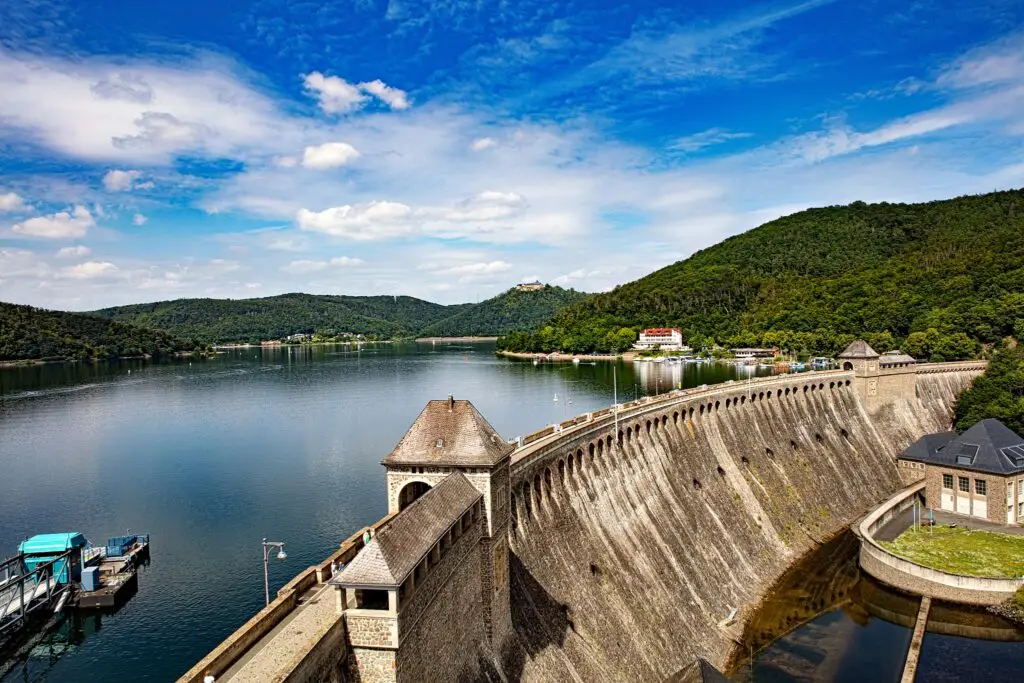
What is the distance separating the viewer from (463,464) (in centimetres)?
2952

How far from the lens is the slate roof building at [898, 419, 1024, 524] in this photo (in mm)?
61031

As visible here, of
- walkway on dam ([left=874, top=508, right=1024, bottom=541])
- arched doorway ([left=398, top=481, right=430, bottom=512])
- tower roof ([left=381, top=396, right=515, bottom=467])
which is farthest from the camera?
walkway on dam ([left=874, top=508, right=1024, bottom=541])

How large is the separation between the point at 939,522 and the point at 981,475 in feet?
17.4

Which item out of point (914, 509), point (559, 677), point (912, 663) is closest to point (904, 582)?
point (912, 663)

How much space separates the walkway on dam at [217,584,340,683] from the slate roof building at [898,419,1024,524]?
59.6 m

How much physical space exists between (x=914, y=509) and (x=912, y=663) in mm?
26418

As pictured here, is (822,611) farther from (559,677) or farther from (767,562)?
(559,677)

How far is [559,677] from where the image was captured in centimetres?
3394

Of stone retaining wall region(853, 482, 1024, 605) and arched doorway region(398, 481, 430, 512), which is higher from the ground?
arched doorway region(398, 481, 430, 512)

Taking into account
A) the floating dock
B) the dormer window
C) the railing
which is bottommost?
the floating dock

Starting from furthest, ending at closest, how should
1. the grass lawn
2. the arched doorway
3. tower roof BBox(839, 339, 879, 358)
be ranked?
tower roof BBox(839, 339, 879, 358) < the grass lawn < the arched doorway

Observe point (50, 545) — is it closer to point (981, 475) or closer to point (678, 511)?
point (678, 511)

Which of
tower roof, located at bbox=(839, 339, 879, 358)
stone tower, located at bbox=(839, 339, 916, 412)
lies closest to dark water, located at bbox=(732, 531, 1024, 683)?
stone tower, located at bbox=(839, 339, 916, 412)

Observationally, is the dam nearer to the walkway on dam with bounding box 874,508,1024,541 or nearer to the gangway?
the walkway on dam with bounding box 874,508,1024,541
